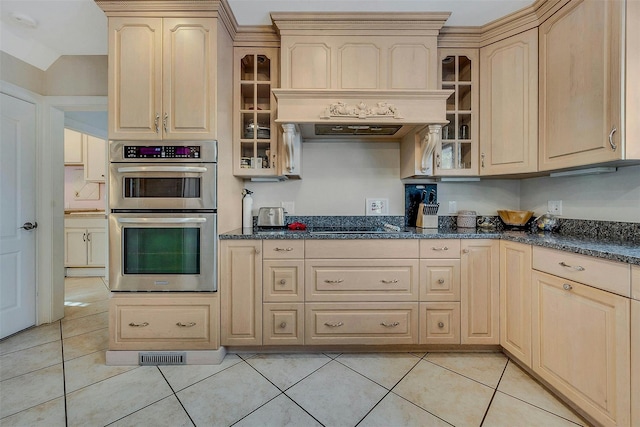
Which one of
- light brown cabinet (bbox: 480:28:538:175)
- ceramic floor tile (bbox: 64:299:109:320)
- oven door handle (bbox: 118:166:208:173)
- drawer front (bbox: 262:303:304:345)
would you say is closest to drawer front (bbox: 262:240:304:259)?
drawer front (bbox: 262:303:304:345)

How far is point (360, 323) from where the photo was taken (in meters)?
1.83

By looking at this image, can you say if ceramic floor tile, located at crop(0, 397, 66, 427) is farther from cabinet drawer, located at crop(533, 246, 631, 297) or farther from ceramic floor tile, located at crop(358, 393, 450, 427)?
cabinet drawer, located at crop(533, 246, 631, 297)

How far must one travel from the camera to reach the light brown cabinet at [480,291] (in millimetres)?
1823

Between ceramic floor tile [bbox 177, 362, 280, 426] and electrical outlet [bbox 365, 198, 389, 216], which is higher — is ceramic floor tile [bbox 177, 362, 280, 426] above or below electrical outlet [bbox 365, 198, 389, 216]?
below

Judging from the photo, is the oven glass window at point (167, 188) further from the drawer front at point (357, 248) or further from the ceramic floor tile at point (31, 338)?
the ceramic floor tile at point (31, 338)

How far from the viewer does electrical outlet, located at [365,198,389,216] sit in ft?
7.81

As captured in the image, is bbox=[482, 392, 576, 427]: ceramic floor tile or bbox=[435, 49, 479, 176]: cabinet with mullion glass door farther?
bbox=[435, 49, 479, 176]: cabinet with mullion glass door

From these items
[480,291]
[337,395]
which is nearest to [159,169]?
[337,395]

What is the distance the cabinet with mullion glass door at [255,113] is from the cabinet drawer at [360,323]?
1114 mm

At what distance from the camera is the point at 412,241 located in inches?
71.6

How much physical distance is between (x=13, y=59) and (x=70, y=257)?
2706 millimetres

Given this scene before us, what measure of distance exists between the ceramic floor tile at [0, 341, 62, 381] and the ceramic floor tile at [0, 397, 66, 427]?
466 mm

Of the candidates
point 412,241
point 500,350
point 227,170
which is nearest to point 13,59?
point 227,170

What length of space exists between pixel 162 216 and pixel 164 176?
0.85ft
